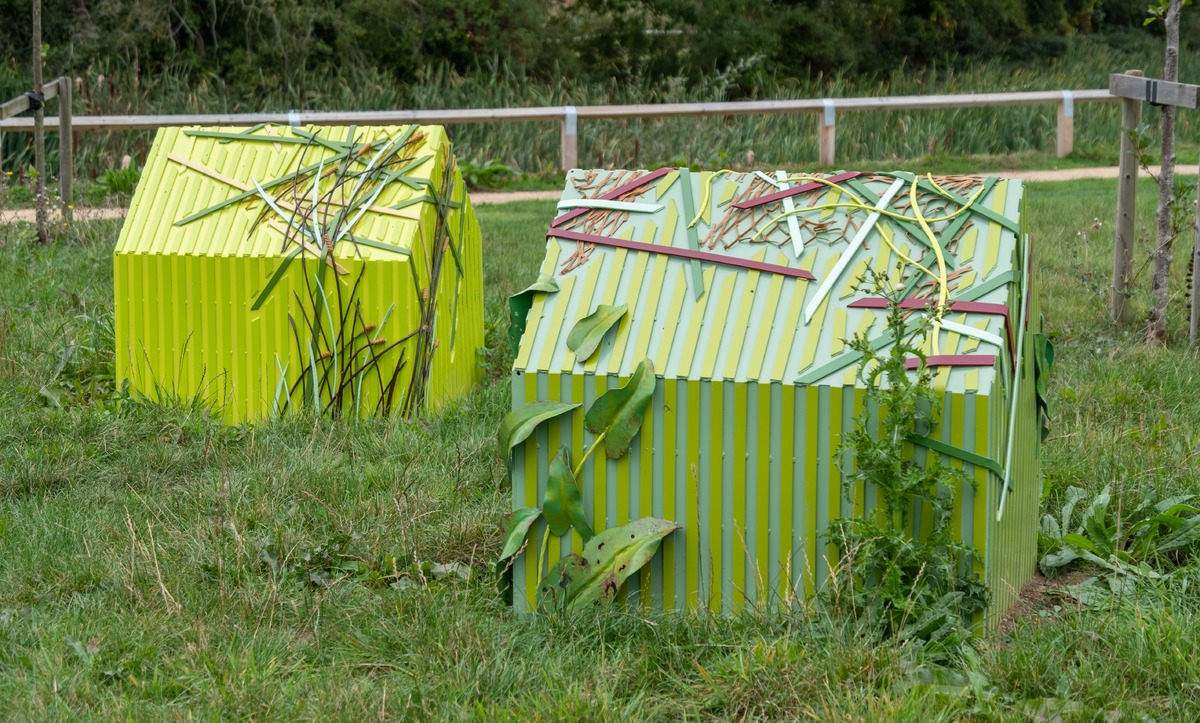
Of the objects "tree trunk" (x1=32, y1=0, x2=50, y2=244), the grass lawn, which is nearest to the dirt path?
"tree trunk" (x1=32, y1=0, x2=50, y2=244)

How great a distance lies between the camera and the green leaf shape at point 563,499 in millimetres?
3906

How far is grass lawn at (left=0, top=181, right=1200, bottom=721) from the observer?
11.2 feet

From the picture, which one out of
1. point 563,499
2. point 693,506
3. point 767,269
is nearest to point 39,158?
point 563,499

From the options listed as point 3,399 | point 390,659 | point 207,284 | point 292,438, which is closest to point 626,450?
point 390,659

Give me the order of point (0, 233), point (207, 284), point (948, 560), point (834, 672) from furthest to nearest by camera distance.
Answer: point (0, 233) < point (207, 284) < point (948, 560) < point (834, 672)

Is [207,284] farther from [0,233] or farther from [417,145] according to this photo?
[0,233]

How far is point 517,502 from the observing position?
4.02 metres

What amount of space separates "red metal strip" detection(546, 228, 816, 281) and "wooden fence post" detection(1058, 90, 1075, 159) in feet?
40.2

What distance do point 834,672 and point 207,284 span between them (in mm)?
3746

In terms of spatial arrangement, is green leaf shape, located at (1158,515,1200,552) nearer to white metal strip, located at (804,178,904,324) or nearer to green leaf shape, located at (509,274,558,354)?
white metal strip, located at (804,178,904,324)

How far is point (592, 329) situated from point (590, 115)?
10834 mm

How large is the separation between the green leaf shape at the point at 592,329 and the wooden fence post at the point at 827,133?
11203mm

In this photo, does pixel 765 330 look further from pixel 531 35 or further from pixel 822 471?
pixel 531 35

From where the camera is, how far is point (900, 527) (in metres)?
3.66
